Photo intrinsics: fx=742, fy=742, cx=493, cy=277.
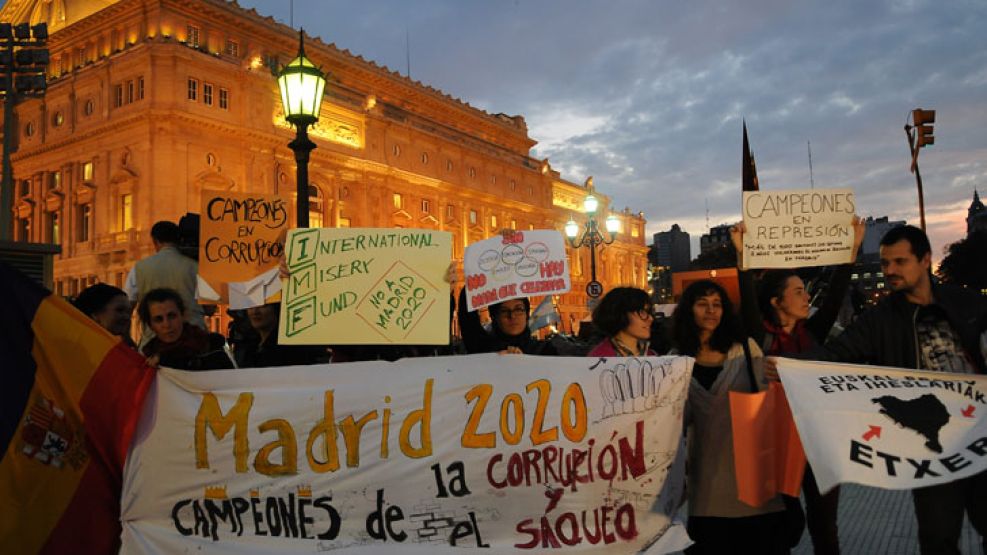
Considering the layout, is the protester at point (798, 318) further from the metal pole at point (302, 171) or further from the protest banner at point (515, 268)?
the metal pole at point (302, 171)

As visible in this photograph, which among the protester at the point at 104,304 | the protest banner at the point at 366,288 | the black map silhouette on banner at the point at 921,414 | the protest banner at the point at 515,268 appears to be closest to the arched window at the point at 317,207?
the protester at the point at 104,304

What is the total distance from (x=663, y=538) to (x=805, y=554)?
6.71ft

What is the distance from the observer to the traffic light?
13.9m

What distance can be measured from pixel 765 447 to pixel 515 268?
1846mm

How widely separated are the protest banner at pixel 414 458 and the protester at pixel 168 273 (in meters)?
2.04

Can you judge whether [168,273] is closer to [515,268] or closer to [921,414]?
[515,268]

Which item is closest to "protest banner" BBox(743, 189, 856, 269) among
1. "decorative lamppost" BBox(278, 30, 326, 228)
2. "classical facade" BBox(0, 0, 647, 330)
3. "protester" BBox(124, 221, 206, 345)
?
"protester" BBox(124, 221, 206, 345)

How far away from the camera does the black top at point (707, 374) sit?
13.5ft

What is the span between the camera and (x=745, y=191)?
424 centimetres

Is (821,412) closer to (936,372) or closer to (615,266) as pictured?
(936,372)

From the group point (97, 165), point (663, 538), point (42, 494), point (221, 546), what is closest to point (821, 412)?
point (663, 538)

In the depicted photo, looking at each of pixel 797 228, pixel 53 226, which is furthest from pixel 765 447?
pixel 53 226

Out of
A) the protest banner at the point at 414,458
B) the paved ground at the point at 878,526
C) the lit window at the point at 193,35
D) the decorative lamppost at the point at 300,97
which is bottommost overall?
the paved ground at the point at 878,526

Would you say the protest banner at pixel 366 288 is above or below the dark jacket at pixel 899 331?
above
